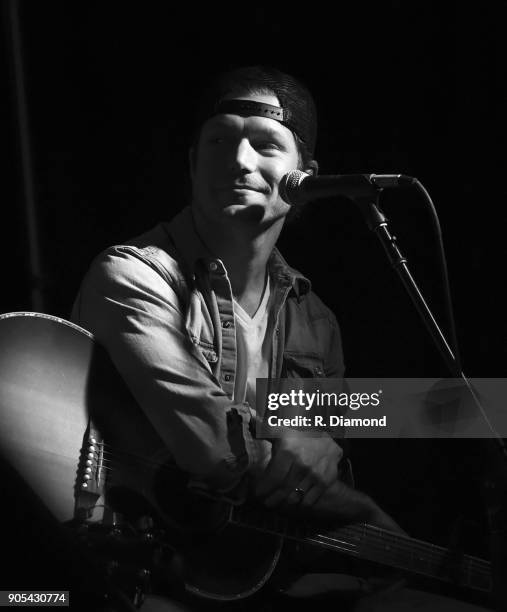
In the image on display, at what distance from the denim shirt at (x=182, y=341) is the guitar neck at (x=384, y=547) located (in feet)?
0.42

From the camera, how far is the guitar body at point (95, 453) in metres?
1.41

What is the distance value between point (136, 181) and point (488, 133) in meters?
1.08

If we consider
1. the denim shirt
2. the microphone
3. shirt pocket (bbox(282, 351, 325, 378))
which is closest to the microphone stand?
the microphone

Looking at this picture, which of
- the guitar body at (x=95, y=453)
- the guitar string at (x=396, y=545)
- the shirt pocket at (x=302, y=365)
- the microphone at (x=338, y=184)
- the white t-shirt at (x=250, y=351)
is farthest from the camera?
the shirt pocket at (x=302, y=365)

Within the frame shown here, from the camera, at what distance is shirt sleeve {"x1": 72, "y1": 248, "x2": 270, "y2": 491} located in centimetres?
159

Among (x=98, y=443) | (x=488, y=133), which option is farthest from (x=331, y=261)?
(x=98, y=443)

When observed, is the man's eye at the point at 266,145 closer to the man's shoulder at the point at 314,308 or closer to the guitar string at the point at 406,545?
the man's shoulder at the point at 314,308

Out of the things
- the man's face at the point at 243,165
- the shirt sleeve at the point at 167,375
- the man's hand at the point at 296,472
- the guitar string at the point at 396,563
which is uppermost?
the man's face at the point at 243,165

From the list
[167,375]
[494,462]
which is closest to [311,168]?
[167,375]

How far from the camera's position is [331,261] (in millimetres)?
2408

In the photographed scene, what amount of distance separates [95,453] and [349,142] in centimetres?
137

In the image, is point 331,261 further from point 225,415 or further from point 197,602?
point 197,602

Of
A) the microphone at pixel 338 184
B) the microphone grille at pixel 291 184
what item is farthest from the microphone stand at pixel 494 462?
the microphone grille at pixel 291 184

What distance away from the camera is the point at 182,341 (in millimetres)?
1677
